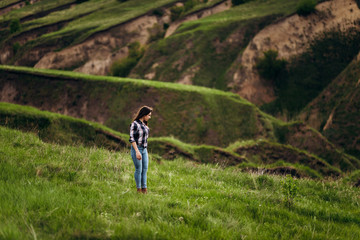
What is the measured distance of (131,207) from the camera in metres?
4.65

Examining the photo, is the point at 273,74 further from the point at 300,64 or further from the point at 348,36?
the point at 348,36

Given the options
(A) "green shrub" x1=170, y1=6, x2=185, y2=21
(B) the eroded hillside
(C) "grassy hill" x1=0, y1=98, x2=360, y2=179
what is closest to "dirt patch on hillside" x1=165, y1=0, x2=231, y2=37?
(A) "green shrub" x1=170, y1=6, x2=185, y2=21

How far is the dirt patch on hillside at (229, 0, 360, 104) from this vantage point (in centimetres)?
3669

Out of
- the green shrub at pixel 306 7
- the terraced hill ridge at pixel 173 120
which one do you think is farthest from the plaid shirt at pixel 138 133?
the green shrub at pixel 306 7

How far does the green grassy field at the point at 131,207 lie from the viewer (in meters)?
3.85

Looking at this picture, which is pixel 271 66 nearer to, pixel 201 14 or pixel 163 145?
pixel 163 145

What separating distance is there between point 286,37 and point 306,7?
4490 mm

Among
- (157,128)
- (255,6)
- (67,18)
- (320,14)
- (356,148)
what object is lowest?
(356,148)

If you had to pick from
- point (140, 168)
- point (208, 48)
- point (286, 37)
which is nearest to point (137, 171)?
point (140, 168)

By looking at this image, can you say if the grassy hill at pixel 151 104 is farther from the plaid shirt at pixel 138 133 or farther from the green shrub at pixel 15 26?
the green shrub at pixel 15 26

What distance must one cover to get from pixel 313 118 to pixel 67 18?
51.7 metres

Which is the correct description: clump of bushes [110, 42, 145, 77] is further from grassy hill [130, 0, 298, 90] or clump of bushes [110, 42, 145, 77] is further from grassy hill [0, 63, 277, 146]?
grassy hill [0, 63, 277, 146]

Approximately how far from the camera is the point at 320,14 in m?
38.4

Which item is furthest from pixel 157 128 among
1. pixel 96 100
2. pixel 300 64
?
pixel 300 64
